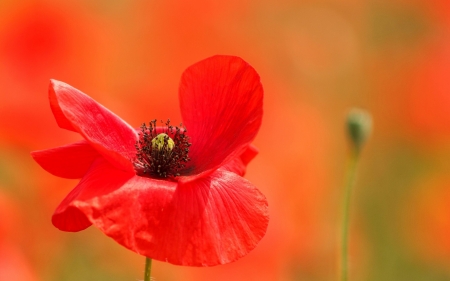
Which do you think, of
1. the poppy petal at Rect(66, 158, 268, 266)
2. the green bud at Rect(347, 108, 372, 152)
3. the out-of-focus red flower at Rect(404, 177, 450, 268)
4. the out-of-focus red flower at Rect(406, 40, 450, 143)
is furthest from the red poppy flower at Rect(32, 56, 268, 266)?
A: the out-of-focus red flower at Rect(406, 40, 450, 143)

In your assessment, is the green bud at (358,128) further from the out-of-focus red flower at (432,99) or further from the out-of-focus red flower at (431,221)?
the out-of-focus red flower at (432,99)

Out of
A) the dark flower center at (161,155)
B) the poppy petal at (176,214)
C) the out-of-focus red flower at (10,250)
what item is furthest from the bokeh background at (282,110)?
the poppy petal at (176,214)

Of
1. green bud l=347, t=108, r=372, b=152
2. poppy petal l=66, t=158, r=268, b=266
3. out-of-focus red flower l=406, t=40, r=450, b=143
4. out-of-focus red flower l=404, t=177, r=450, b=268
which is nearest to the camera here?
poppy petal l=66, t=158, r=268, b=266

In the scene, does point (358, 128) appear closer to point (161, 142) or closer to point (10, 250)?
point (161, 142)

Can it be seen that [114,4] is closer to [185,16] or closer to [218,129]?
[185,16]

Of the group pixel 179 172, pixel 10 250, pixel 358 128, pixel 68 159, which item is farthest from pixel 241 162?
pixel 10 250

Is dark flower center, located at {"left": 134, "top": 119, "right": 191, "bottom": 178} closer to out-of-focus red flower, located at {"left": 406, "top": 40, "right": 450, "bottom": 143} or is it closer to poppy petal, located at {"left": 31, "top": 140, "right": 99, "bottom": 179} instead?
poppy petal, located at {"left": 31, "top": 140, "right": 99, "bottom": 179}
